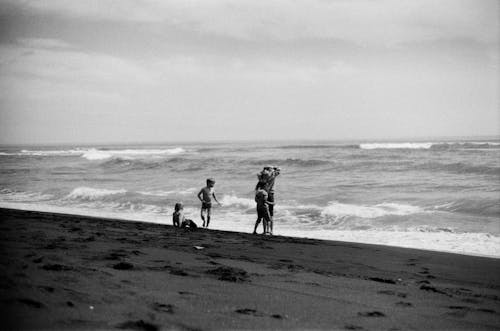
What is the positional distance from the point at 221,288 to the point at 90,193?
1721cm

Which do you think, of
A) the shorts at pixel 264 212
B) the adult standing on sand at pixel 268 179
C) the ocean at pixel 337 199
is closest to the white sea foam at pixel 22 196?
the ocean at pixel 337 199

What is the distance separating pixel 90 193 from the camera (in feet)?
64.7

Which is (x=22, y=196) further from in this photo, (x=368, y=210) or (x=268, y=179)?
A: (x=368, y=210)

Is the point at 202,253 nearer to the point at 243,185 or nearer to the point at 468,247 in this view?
the point at 468,247

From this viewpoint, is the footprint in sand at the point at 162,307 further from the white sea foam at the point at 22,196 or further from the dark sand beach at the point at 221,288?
the white sea foam at the point at 22,196

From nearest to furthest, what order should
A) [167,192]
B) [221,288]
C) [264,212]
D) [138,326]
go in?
[138,326] → [221,288] → [264,212] → [167,192]

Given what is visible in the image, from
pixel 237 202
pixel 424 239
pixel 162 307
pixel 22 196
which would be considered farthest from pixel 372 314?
pixel 22 196

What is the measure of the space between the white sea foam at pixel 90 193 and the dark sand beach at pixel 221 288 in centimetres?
1249

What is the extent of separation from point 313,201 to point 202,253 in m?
10.7

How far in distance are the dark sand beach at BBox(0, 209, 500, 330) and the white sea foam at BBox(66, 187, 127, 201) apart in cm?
1249

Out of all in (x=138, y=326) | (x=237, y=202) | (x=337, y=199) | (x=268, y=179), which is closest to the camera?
(x=138, y=326)

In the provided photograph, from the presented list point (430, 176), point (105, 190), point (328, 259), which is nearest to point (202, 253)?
point (328, 259)

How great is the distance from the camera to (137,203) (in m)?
17.0

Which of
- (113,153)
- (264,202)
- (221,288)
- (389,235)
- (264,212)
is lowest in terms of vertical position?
(389,235)
